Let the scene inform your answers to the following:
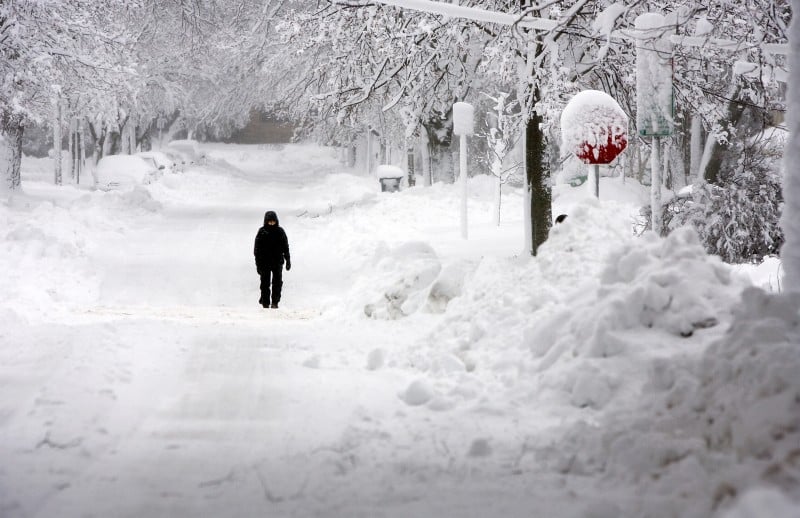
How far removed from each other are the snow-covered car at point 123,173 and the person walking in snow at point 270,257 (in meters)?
20.7

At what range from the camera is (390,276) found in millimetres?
11461

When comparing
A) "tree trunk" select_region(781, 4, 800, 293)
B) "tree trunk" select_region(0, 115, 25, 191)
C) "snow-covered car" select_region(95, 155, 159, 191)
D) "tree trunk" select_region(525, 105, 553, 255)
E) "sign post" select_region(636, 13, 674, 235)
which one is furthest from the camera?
"snow-covered car" select_region(95, 155, 159, 191)

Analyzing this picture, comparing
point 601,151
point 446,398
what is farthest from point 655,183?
point 446,398

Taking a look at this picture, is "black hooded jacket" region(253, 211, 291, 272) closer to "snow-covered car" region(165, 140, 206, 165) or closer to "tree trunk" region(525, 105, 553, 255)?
"tree trunk" region(525, 105, 553, 255)

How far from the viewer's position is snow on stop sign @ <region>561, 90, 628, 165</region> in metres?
11.2

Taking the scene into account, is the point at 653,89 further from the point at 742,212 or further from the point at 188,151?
the point at 188,151

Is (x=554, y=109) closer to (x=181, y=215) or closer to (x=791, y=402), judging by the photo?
(x=791, y=402)

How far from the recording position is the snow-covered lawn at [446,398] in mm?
4055

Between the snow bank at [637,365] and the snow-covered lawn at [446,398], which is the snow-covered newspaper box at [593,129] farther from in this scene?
the snow bank at [637,365]

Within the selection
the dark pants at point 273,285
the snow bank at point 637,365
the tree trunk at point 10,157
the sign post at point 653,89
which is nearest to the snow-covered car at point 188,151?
the tree trunk at point 10,157

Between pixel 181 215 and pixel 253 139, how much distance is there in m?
62.0

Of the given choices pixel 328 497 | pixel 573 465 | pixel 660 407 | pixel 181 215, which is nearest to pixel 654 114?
pixel 660 407

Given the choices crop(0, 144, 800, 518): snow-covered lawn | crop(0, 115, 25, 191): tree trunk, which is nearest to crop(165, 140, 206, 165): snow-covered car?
crop(0, 115, 25, 191): tree trunk

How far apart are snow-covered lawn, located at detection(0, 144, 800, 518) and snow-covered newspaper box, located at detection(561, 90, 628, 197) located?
210 cm
